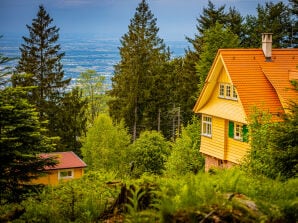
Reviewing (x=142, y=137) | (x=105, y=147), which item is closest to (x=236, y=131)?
(x=142, y=137)

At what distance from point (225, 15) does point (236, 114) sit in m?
24.1

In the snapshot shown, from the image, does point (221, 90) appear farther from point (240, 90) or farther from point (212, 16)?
point (212, 16)

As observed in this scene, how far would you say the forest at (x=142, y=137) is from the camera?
7180 millimetres

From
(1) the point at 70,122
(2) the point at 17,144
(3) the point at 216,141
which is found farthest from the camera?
(1) the point at 70,122

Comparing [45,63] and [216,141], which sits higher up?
[45,63]

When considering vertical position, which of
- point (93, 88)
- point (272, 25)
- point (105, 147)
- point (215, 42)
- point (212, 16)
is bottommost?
point (105, 147)

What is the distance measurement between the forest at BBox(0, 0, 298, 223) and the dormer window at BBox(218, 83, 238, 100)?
501cm

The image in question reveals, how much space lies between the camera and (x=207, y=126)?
31.0m

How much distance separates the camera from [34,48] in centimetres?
5100

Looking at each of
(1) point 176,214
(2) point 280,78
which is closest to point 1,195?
(1) point 176,214

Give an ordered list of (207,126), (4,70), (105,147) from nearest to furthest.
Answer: (4,70)
(207,126)
(105,147)

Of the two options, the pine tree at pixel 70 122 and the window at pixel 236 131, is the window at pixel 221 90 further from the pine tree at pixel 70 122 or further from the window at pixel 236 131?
the pine tree at pixel 70 122

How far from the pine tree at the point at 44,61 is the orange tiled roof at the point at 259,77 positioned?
88.6 ft

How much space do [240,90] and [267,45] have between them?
381 centimetres
